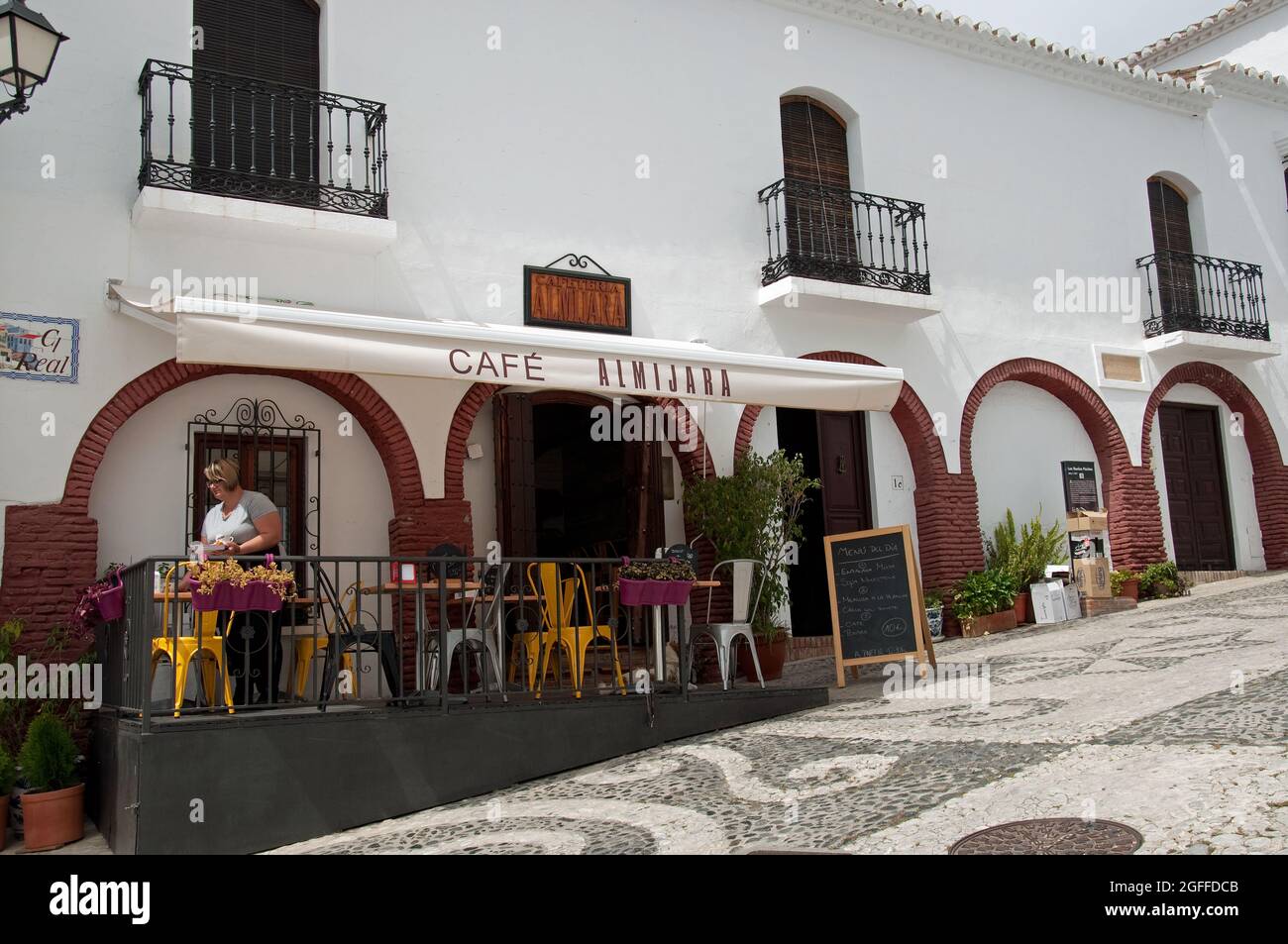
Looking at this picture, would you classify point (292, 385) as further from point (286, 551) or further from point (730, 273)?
point (730, 273)

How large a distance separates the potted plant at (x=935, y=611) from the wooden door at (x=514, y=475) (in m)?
4.51

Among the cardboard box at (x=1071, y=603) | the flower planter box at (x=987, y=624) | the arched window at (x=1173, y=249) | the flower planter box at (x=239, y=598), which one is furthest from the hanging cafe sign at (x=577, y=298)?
the arched window at (x=1173, y=249)

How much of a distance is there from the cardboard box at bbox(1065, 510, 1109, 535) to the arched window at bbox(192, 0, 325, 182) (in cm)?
924

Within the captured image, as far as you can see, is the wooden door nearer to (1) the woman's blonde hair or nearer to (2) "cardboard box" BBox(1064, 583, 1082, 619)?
(1) the woman's blonde hair

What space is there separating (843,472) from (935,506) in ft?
3.56

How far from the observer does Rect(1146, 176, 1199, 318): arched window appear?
591 inches

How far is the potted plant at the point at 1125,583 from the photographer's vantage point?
44.5 feet

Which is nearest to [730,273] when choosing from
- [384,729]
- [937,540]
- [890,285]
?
[890,285]

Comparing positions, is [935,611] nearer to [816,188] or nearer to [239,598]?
[816,188]

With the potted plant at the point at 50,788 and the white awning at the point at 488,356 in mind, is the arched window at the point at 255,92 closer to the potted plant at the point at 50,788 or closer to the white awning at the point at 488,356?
the white awning at the point at 488,356

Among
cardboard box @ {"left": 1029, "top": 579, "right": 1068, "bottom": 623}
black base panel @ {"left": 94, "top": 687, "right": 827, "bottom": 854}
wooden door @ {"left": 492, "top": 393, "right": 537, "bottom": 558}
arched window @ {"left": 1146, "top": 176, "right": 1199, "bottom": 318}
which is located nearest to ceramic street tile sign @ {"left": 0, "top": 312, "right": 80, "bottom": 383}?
black base panel @ {"left": 94, "top": 687, "right": 827, "bottom": 854}

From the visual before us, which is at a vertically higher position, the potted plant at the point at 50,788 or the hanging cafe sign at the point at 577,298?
the hanging cafe sign at the point at 577,298

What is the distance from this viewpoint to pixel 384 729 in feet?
22.8
